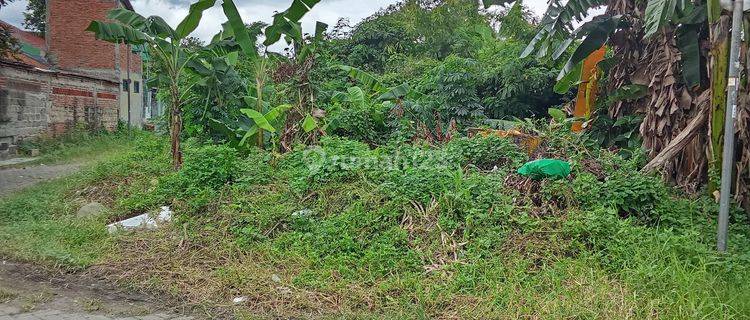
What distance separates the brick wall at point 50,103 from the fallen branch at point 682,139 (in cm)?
1419

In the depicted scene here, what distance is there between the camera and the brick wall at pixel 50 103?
45.2 ft

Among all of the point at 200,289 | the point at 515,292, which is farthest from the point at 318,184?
the point at 515,292

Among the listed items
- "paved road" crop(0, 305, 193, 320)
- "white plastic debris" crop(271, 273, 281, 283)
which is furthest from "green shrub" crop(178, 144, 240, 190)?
"paved road" crop(0, 305, 193, 320)

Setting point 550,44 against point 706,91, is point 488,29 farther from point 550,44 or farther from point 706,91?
point 706,91

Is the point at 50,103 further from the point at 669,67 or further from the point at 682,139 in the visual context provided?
the point at 682,139

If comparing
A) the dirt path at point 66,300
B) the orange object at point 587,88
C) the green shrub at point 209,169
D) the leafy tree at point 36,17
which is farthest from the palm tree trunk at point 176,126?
the leafy tree at point 36,17

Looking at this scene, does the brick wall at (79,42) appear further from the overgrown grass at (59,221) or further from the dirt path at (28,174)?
the overgrown grass at (59,221)

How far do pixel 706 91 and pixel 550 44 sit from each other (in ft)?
8.31

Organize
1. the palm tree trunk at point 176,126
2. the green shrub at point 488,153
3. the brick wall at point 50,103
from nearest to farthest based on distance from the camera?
the green shrub at point 488,153
the palm tree trunk at point 176,126
the brick wall at point 50,103

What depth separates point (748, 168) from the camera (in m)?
5.13

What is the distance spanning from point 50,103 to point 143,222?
1181 centimetres

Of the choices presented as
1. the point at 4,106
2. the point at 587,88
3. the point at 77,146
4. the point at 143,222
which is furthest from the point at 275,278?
the point at 77,146

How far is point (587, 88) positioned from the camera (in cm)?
838

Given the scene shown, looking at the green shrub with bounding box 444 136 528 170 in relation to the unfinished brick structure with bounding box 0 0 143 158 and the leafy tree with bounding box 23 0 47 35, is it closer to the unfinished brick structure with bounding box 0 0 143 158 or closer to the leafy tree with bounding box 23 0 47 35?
the unfinished brick structure with bounding box 0 0 143 158
